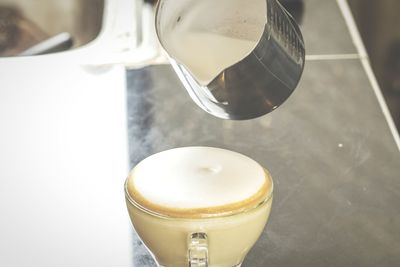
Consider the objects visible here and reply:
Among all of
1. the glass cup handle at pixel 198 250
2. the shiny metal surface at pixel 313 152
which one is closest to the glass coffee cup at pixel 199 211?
the glass cup handle at pixel 198 250

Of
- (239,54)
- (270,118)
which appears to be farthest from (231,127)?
(239,54)

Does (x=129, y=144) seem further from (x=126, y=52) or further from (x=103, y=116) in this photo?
(x=126, y=52)

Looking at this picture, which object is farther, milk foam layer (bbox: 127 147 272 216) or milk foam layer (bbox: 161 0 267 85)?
milk foam layer (bbox: 161 0 267 85)

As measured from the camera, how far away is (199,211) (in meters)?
0.76

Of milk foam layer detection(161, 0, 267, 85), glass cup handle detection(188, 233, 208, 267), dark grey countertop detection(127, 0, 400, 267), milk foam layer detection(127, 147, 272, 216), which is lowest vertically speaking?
dark grey countertop detection(127, 0, 400, 267)

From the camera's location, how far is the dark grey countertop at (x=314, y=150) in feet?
3.17

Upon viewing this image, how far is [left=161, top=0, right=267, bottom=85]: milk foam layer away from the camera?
99cm

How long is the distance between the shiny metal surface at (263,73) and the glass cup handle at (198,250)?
26 cm

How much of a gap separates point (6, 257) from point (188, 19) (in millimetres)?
399

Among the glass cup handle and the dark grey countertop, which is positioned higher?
the glass cup handle

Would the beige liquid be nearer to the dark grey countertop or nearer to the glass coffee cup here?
the glass coffee cup

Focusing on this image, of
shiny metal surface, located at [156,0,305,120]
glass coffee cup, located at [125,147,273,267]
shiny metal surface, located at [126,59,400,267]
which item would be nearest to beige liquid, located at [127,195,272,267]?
glass coffee cup, located at [125,147,273,267]

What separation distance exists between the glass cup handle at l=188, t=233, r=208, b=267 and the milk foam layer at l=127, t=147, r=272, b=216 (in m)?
0.04

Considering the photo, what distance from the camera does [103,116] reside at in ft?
4.37
